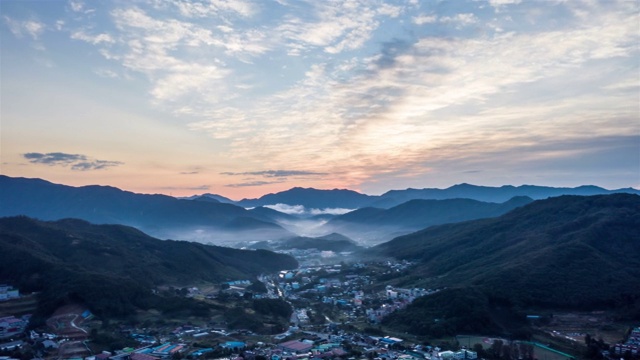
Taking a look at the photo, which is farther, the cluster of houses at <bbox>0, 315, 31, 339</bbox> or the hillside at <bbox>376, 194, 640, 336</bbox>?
the hillside at <bbox>376, 194, 640, 336</bbox>

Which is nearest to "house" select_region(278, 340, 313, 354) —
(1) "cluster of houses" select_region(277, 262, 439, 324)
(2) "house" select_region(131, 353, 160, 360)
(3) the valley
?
(3) the valley

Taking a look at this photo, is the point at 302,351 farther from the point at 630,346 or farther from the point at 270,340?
the point at 630,346

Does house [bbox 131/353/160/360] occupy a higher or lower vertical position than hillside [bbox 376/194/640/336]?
lower

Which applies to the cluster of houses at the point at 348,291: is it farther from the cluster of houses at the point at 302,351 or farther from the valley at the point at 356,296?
the cluster of houses at the point at 302,351

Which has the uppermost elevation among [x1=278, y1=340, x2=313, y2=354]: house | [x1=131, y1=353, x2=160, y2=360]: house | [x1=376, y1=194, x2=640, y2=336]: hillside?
Result: [x1=376, y1=194, x2=640, y2=336]: hillside

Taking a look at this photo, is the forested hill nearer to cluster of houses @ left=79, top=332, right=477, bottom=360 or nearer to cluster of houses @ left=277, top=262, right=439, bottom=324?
cluster of houses @ left=277, top=262, right=439, bottom=324

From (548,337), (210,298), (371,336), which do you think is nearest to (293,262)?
(210,298)

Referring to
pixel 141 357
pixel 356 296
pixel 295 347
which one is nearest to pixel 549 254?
pixel 356 296
